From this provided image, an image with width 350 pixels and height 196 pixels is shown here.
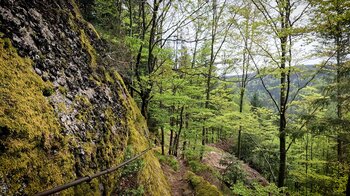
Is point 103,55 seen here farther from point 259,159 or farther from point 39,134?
point 259,159

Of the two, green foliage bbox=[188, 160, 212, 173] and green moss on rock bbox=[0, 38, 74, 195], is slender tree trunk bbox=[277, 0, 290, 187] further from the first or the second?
green moss on rock bbox=[0, 38, 74, 195]

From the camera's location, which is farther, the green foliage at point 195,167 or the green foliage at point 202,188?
the green foliage at point 195,167

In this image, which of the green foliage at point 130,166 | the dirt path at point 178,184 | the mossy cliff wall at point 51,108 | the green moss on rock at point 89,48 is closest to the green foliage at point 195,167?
the dirt path at point 178,184

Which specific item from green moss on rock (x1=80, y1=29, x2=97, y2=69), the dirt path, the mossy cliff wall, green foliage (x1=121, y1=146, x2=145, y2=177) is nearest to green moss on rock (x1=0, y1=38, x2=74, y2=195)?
the mossy cliff wall

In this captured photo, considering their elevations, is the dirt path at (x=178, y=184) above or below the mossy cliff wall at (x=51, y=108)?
below

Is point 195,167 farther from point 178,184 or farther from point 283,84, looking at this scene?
point 283,84

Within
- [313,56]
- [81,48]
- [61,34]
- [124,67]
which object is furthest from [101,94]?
[313,56]

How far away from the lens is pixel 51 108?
2418 mm

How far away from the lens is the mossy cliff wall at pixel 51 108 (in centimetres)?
180

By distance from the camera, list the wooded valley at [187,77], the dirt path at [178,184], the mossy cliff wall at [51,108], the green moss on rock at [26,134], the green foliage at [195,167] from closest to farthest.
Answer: the green moss on rock at [26,134]
the mossy cliff wall at [51,108]
the wooded valley at [187,77]
the dirt path at [178,184]
the green foliage at [195,167]

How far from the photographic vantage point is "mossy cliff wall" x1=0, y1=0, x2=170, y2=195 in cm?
180

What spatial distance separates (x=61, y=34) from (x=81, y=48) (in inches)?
23.0

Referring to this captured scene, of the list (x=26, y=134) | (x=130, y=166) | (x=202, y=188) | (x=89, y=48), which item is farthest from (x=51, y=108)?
(x=202, y=188)

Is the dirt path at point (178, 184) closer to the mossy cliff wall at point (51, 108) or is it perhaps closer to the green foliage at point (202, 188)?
the green foliage at point (202, 188)
